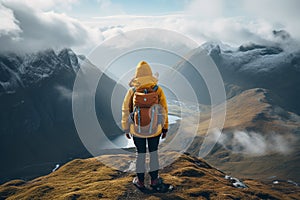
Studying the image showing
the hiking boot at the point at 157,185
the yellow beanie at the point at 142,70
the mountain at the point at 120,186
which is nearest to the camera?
the yellow beanie at the point at 142,70

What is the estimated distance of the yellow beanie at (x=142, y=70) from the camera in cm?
1975

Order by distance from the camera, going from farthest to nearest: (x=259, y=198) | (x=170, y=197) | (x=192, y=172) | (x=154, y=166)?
(x=192, y=172) → (x=259, y=198) → (x=170, y=197) → (x=154, y=166)

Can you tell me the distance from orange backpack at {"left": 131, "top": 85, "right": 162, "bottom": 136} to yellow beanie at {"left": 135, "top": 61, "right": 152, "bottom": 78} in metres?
1.03

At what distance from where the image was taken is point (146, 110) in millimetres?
19953

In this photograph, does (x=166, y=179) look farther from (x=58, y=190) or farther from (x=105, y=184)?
(x=58, y=190)

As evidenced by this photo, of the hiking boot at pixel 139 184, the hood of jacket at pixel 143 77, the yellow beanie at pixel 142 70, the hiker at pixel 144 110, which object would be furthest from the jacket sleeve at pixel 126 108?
the hiking boot at pixel 139 184

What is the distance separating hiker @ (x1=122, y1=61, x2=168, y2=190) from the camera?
65.2 feet

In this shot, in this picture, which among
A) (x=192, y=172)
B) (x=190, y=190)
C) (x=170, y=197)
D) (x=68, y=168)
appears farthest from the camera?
(x=68, y=168)

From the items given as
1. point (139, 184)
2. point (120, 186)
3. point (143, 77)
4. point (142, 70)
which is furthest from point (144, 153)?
point (120, 186)

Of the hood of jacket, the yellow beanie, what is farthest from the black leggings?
the yellow beanie

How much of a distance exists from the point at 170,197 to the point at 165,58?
40.7 feet

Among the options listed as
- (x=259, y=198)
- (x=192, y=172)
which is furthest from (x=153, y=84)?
(x=259, y=198)

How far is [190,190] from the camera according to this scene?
30094 mm

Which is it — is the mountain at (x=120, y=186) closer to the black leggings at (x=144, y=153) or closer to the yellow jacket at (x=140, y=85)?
the black leggings at (x=144, y=153)
